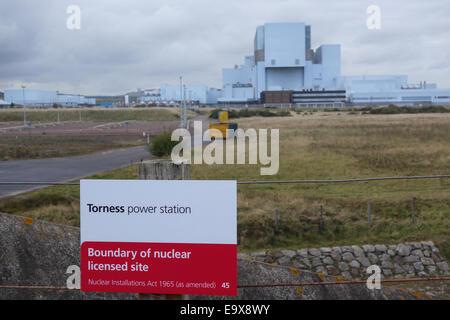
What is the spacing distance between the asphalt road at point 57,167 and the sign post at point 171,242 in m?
12.6

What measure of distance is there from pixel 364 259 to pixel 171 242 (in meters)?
8.64

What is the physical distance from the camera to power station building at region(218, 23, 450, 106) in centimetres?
11906

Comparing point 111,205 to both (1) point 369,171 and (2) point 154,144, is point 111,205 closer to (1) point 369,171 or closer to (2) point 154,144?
(1) point 369,171

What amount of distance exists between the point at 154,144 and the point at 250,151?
5640 mm

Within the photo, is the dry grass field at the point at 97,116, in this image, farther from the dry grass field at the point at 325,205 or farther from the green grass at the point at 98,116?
the dry grass field at the point at 325,205

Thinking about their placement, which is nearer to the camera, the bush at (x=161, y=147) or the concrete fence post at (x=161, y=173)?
the concrete fence post at (x=161, y=173)

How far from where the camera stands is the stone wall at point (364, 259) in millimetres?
10898

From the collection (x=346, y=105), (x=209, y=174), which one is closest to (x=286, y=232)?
(x=209, y=174)

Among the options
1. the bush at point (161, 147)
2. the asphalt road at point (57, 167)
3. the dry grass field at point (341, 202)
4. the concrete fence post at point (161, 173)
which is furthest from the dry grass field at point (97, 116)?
the concrete fence post at point (161, 173)

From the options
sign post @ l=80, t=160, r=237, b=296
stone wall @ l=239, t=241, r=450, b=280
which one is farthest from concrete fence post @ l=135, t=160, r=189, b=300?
stone wall @ l=239, t=241, r=450, b=280

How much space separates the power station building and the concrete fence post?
116 meters

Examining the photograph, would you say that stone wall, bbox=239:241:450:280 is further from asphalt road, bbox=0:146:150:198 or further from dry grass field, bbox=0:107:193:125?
dry grass field, bbox=0:107:193:125

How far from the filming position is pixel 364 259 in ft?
36.7

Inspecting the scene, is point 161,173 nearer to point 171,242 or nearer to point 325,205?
point 171,242
